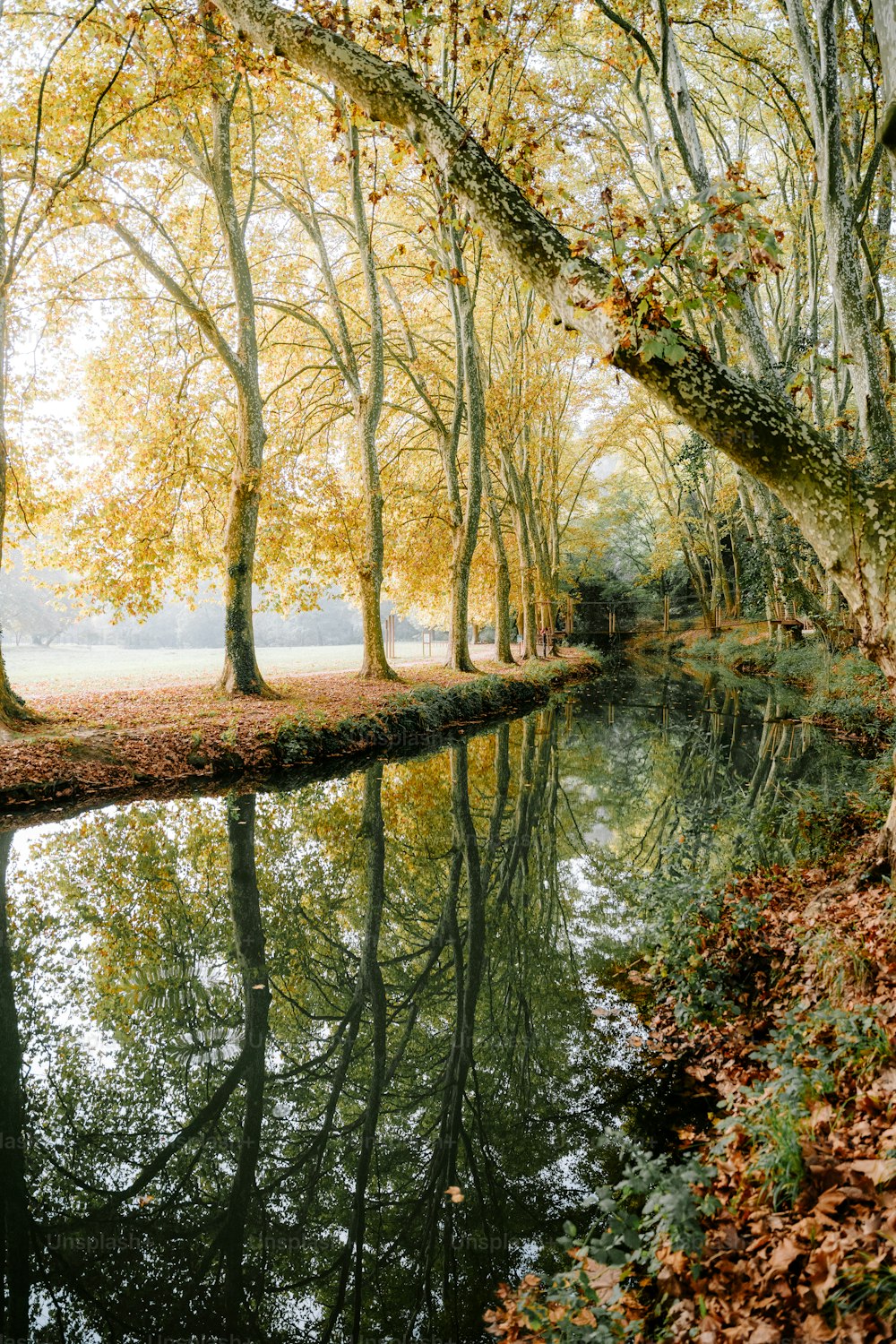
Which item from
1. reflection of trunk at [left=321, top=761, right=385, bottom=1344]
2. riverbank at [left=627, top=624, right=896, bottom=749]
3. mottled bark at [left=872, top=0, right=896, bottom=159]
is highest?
mottled bark at [left=872, top=0, right=896, bottom=159]

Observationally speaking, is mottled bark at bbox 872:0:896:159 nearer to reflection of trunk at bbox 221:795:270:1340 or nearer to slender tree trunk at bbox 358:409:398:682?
reflection of trunk at bbox 221:795:270:1340

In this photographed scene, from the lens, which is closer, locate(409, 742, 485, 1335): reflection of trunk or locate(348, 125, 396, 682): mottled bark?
locate(409, 742, 485, 1335): reflection of trunk

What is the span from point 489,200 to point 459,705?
548 inches

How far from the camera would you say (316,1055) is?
442cm

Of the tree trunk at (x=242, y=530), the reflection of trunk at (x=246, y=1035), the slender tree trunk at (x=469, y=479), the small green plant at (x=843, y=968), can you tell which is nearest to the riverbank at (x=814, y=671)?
the small green plant at (x=843, y=968)

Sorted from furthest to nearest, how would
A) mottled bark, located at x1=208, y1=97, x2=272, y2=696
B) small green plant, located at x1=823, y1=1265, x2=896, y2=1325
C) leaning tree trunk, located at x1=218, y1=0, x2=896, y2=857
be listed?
mottled bark, located at x1=208, y1=97, x2=272, y2=696 → leaning tree trunk, located at x1=218, y1=0, x2=896, y2=857 → small green plant, located at x1=823, y1=1265, x2=896, y2=1325

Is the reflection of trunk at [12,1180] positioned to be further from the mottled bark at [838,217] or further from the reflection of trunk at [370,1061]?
the mottled bark at [838,217]

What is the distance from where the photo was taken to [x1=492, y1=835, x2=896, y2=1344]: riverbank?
1.94 m

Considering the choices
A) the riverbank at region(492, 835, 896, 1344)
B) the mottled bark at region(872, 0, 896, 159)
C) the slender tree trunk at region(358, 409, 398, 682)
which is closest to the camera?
the riverbank at region(492, 835, 896, 1344)

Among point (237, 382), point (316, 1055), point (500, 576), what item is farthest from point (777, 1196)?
point (500, 576)

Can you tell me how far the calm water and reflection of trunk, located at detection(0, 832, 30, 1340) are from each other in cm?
1

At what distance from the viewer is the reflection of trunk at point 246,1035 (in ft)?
9.52

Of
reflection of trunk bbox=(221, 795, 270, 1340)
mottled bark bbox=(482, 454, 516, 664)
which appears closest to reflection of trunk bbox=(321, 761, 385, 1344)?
reflection of trunk bbox=(221, 795, 270, 1340)

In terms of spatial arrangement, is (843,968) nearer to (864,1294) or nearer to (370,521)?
(864,1294)
